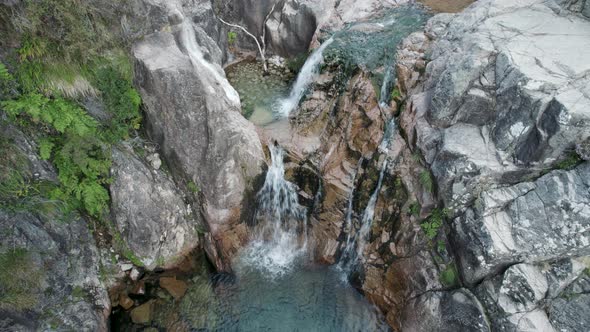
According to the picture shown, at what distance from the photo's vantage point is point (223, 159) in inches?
374

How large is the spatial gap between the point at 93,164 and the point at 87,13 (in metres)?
3.56

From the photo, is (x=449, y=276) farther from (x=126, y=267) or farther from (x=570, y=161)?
(x=126, y=267)

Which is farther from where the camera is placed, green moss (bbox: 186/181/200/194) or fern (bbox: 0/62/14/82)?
green moss (bbox: 186/181/200/194)

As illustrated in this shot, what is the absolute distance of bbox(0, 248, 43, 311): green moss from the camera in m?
7.06

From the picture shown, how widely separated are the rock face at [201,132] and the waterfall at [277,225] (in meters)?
0.52

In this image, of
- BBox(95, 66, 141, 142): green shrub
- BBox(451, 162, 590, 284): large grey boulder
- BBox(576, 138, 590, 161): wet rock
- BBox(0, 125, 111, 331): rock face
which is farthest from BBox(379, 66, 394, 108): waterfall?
BBox(0, 125, 111, 331): rock face

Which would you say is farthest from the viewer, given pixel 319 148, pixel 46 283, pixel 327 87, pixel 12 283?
pixel 327 87

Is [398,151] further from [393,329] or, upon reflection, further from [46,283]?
[46,283]

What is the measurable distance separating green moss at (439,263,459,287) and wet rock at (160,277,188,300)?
6.65m

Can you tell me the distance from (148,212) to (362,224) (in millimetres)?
5742

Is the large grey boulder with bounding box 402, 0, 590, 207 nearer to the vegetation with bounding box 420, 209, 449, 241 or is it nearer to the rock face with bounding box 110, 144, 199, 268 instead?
the vegetation with bounding box 420, 209, 449, 241

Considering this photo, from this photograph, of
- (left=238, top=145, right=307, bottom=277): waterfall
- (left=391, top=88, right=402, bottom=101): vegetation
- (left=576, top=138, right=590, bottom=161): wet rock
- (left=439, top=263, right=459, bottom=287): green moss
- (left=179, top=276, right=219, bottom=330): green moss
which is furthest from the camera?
(left=238, top=145, right=307, bottom=277): waterfall

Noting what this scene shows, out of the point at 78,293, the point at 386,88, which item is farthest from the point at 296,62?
the point at 78,293

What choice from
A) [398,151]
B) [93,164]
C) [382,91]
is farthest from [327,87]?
[93,164]
